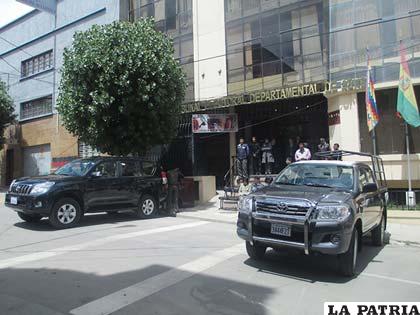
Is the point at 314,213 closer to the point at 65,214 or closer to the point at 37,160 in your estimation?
the point at 65,214

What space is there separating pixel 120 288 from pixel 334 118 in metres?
12.3

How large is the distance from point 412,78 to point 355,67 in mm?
1958

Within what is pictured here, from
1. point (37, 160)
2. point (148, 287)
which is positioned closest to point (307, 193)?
point (148, 287)

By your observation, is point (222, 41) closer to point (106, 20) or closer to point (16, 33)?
point (106, 20)

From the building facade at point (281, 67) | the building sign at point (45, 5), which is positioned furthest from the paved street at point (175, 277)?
the building sign at point (45, 5)

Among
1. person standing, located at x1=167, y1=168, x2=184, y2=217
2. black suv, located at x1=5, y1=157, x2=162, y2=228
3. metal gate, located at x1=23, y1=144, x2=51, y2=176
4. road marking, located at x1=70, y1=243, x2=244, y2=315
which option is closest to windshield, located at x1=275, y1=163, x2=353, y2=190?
road marking, located at x1=70, y1=243, x2=244, y2=315

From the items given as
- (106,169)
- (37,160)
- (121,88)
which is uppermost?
(121,88)

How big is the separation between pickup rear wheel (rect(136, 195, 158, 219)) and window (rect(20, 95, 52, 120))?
56.9 ft

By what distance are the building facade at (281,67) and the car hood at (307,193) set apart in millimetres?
8827

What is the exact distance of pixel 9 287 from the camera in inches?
219

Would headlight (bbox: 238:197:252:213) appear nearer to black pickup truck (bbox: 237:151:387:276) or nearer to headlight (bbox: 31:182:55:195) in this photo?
black pickup truck (bbox: 237:151:387:276)

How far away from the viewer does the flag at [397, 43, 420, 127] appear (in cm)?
1309

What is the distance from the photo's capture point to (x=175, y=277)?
6180 millimetres

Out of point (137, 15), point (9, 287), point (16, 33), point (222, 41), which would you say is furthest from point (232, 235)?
point (16, 33)
